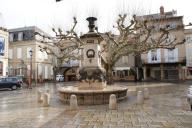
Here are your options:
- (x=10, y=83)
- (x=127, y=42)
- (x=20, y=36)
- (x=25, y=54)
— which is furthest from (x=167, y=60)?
(x=20, y=36)

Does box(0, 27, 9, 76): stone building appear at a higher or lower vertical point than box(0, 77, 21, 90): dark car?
higher

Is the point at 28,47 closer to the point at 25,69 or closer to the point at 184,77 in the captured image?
the point at 25,69

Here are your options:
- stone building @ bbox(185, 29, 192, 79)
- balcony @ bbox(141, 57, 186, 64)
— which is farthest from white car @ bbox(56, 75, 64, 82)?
stone building @ bbox(185, 29, 192, 79)

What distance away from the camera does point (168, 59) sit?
41031 mm

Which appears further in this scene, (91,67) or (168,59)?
(168,59)

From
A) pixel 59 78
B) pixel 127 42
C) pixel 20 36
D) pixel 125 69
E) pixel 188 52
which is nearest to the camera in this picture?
pixel 127 42

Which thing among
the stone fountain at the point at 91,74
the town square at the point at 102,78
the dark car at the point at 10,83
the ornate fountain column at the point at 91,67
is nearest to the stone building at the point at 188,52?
the town square at the point at 102,78

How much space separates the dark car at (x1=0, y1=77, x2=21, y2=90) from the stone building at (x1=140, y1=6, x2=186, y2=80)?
23.2 metres

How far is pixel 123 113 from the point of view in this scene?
9.15m

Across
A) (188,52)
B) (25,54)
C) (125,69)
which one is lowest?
(125,69)

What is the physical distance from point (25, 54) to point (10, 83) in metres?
16.4

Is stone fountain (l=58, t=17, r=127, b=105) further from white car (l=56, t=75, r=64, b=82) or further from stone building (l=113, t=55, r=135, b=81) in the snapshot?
white car (l=56, t=75, r=64, b=82)

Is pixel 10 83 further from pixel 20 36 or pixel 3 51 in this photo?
pixel 20 36

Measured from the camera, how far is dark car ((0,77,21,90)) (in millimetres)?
26078
